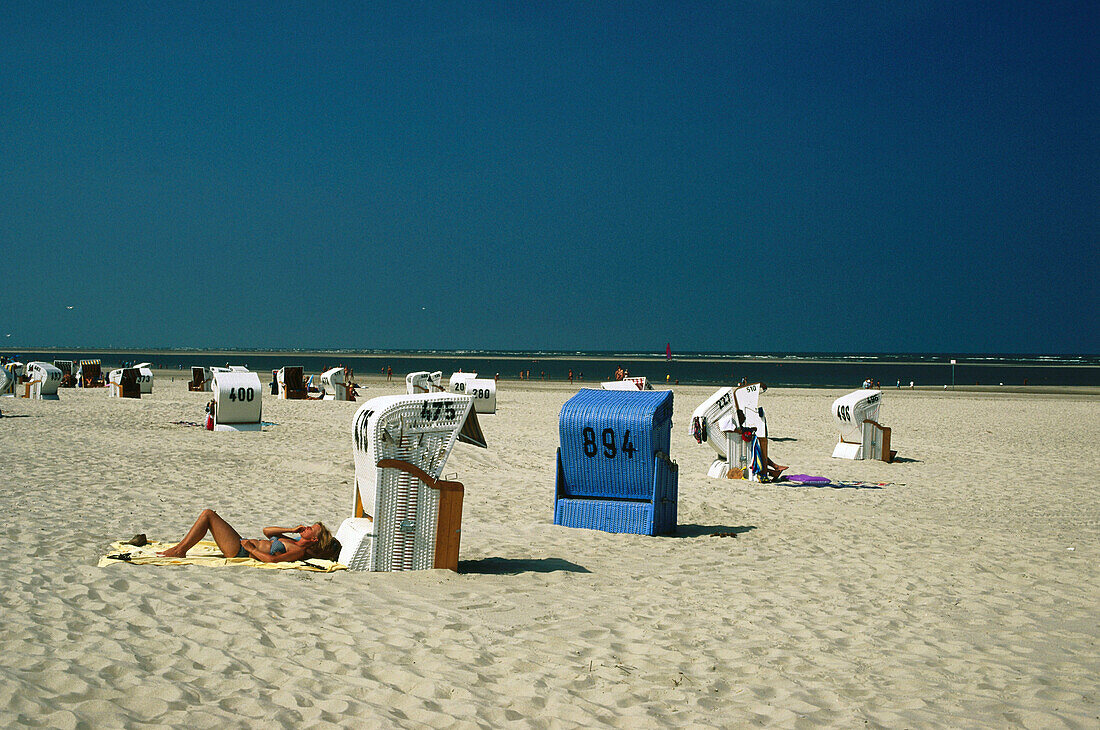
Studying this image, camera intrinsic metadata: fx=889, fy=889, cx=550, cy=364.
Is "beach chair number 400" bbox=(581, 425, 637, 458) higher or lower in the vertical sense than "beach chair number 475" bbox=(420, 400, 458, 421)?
lower

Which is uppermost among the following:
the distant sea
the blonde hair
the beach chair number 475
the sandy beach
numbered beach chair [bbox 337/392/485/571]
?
the distant sea

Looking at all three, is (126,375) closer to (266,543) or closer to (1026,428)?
(266,543)

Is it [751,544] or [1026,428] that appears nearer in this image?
[751,544]

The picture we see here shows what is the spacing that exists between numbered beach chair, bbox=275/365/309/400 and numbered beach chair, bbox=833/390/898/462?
22.0 m

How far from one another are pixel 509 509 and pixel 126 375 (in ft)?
87.2

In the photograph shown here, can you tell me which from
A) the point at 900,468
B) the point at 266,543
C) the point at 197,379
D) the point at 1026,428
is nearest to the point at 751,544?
the point at 266,543

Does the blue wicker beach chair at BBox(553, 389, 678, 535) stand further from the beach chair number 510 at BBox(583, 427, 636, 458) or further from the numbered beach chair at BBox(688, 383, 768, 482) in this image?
the numbered beach chair at BBox(688, 383, 768, 482)

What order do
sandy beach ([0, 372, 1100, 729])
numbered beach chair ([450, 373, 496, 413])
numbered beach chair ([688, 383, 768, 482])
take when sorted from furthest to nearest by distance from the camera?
numbered beach chair ([450, 373, 496, 413]) → numbered beach chair ([688, 383, 768, 482]) → sandy beach ([0, 372, 1100, 729])

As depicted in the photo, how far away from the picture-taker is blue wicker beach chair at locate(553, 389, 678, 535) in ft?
33.9

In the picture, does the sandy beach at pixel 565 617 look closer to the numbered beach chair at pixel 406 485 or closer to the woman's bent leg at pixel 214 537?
the numbered beach chair at pixel 406 485

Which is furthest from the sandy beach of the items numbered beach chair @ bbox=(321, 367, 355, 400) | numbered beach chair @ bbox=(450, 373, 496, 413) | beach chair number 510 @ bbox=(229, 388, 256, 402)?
numbered beach chair @ bbox=(321, 367, 355, 400)

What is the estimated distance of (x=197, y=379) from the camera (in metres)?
40.0

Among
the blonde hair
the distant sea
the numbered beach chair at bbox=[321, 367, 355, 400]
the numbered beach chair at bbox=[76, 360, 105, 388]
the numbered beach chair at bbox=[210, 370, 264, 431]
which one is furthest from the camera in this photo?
the distant sea

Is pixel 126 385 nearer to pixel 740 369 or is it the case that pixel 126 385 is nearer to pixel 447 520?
pixel 447 520
